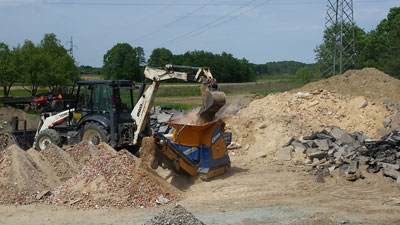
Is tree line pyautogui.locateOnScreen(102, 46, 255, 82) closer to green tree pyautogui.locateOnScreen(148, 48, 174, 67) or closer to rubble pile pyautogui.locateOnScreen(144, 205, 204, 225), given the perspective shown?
green tree pyautogui.locateOnScreen(148, 48, 174, 67)

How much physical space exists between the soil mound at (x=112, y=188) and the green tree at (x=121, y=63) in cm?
5630

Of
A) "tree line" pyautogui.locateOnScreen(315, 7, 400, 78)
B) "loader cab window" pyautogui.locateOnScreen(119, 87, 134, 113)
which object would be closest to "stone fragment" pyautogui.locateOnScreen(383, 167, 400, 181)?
"loader cab window" pyautogui.locateOnScreen(119, 87, 134, 113)

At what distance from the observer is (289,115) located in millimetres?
16297

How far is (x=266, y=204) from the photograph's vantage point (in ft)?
28.3

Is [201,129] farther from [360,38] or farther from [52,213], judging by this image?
[360,38]

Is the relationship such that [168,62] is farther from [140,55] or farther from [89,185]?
[89,185]

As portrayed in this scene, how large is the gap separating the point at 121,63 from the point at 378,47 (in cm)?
3921

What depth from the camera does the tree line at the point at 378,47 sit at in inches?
1563

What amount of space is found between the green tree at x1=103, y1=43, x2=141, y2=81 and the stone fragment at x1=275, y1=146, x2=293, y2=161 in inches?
2095

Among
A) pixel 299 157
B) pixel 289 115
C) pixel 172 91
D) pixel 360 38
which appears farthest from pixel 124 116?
pixel 360 38

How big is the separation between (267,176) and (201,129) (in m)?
2.15

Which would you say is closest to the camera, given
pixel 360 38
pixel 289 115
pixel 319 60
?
pixel 289 115

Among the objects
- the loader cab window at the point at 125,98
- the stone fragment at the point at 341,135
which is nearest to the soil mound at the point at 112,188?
the loader cab window at the point at 125,98

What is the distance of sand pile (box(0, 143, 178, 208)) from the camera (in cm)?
875
